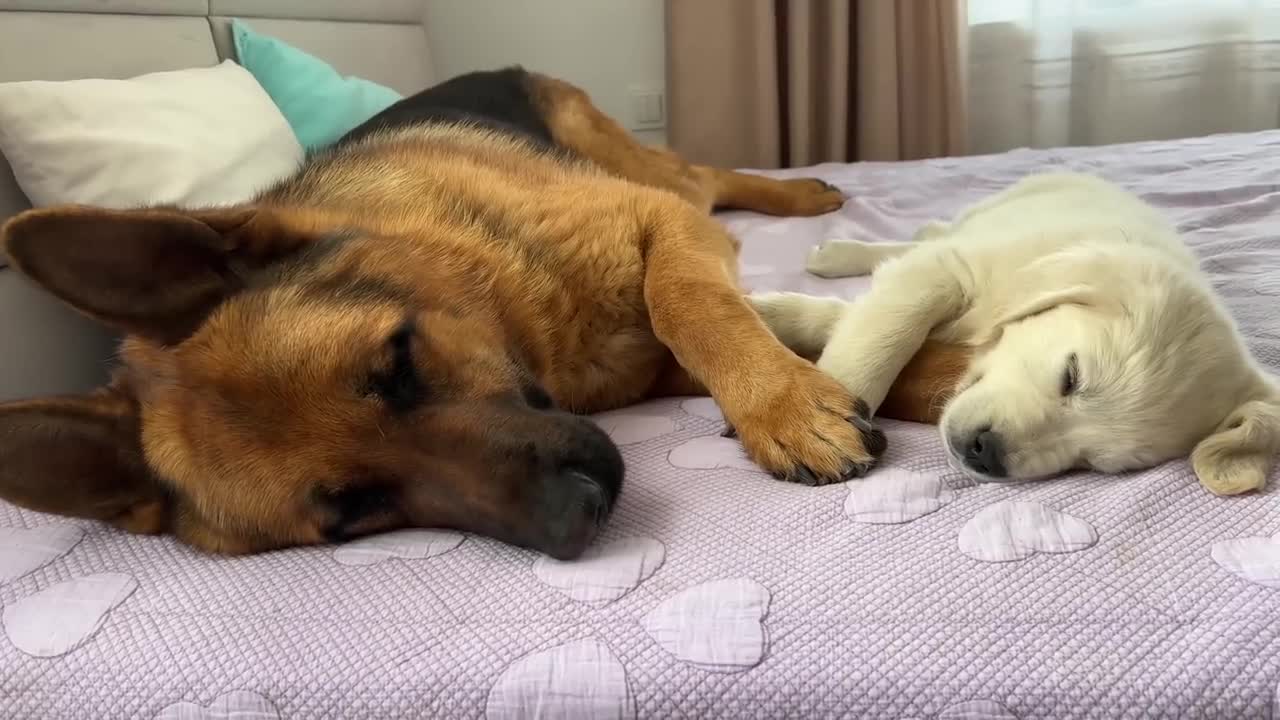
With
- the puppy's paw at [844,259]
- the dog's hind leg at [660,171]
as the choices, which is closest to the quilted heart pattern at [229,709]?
the puppy's paw at [844,259]

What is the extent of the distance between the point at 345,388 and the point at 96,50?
1.73 meters

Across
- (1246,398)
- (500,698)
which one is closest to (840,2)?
(1246,398)

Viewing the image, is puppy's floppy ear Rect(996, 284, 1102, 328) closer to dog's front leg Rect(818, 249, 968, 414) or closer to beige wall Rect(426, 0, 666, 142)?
dog's front leg Rect(818, 249, 968, 414)

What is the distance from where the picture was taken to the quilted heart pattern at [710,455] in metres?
1.35

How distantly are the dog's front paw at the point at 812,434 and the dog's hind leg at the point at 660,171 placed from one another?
1.44m

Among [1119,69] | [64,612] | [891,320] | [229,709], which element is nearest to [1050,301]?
[891,320]

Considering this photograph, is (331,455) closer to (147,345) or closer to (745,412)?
(147,345)

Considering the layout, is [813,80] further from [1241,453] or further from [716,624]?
[716,624]

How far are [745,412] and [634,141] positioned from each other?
1.75 metres

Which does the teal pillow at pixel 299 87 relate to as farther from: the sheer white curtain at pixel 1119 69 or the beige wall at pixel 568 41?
the sheer white curtain at pixel 1119 69

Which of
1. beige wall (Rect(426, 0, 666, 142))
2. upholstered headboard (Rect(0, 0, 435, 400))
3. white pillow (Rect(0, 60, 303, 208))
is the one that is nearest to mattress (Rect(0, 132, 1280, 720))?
upholstered headboard (Rect(0, 0, 435, 400))

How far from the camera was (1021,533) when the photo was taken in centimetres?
108

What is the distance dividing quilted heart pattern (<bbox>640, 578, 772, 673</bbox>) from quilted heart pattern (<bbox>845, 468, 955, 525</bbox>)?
0.74 ft

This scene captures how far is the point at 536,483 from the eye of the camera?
1146 mm
